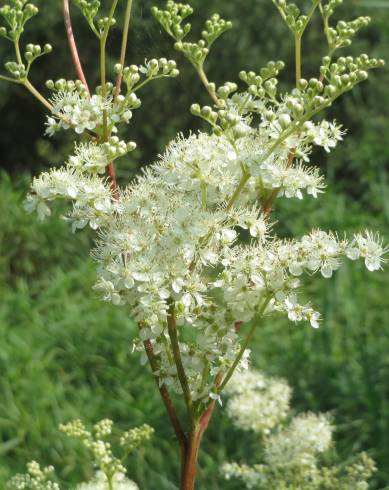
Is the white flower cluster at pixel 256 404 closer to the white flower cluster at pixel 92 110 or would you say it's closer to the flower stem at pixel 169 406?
the flower stem at pixel 169 406

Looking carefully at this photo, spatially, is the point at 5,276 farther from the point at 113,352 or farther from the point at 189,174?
the point at 189,174

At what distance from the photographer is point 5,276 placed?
14.8 feet

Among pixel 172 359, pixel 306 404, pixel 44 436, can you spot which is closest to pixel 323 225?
pixel 306 404

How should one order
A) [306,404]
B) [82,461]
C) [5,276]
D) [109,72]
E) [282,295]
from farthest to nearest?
[109,72]
[5,276]
[306,404]
[82,461]
[282,295]

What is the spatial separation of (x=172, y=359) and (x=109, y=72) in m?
4.54

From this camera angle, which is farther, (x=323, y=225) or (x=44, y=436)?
(x=323, y=225)

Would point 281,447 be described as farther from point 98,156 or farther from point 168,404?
point 98,156

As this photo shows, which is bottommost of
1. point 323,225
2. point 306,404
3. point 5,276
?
point 306,404

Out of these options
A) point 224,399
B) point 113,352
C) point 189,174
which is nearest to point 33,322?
point 113,352

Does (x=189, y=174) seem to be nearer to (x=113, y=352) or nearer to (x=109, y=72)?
(x=113, y=352)

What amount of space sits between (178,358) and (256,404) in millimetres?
954

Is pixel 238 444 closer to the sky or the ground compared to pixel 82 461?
closer to the sky

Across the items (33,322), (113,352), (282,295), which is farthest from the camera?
(33,322)

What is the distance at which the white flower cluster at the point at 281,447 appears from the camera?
6.77 ft
